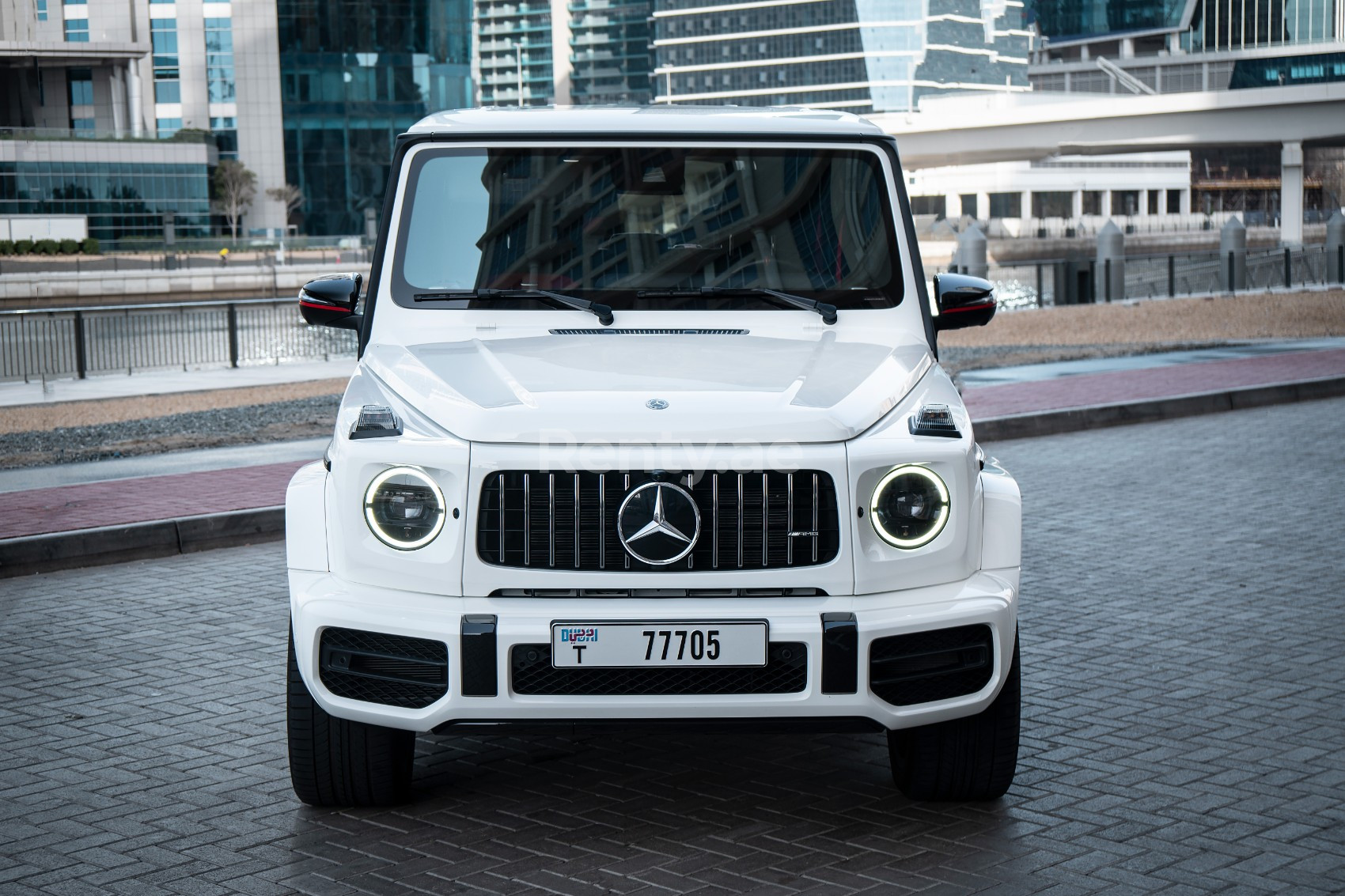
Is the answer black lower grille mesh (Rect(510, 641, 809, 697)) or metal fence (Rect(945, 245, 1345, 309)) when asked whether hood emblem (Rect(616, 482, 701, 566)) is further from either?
metal fence (Rect(945, 245, 1345, 309))

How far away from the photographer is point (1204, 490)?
11180 mm

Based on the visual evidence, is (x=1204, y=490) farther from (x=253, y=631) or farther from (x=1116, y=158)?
(x=1116, y=158)

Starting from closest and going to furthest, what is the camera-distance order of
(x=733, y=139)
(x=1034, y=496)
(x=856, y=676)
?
(x=856, y=676)
(x=733, y=139)
(x=1034, y=496)

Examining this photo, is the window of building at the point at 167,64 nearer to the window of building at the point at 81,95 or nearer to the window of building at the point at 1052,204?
the window of building at the point at 81,95

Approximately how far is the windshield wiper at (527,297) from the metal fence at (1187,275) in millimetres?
31626

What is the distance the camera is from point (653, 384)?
4355mm

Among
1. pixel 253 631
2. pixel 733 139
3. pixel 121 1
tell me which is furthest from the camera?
pixel 121 1

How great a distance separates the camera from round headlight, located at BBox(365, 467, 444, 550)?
416cm

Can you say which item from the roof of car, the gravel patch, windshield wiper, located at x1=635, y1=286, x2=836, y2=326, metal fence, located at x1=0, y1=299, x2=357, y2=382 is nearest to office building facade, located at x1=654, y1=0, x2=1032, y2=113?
metal fence, located at x1=0, y1=299, x2=357, y2=382

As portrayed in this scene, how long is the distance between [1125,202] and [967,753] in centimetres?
13770

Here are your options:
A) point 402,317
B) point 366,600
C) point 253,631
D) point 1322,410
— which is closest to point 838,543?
point 366,600

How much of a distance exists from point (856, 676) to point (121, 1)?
4429 inches

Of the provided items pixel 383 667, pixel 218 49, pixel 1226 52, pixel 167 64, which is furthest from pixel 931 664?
pixel 1226 52

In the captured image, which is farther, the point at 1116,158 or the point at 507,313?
the point at 1116,158
